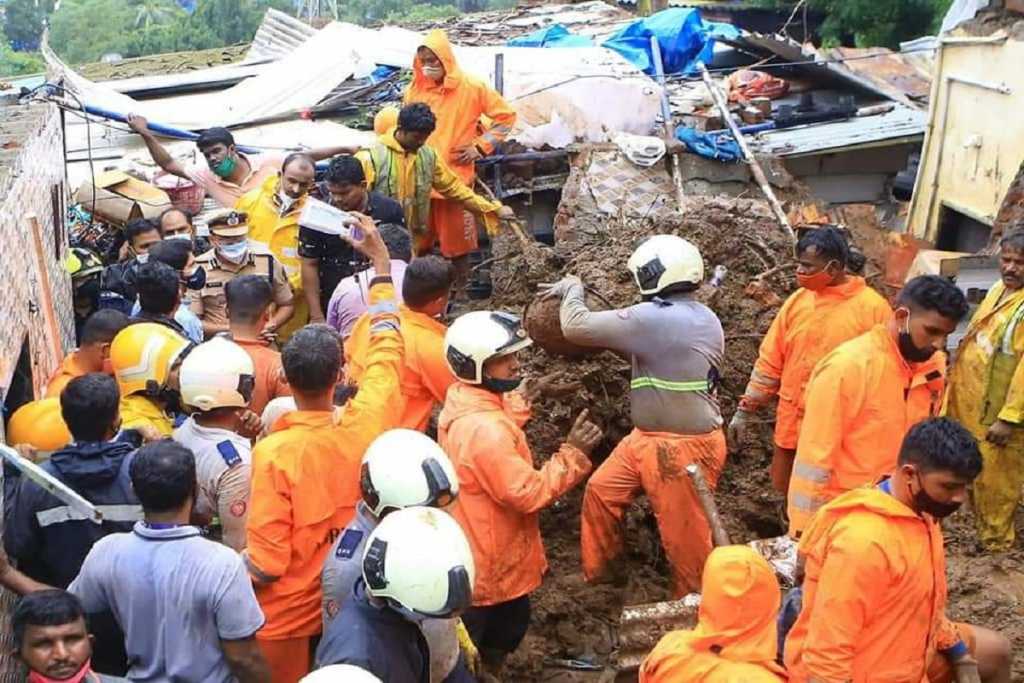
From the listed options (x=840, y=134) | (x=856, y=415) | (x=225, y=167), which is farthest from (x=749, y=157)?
(x=856, y=415)

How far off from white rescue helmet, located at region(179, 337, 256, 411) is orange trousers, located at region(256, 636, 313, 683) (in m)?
0.97

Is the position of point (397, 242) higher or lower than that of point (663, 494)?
higher

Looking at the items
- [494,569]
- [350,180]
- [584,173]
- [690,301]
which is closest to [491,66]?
[584,173]

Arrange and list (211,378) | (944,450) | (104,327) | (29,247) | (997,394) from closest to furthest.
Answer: (944,450), (211,378), (104,327), (29,247), (997,394)

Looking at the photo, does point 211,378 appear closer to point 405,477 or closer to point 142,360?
point 142,360

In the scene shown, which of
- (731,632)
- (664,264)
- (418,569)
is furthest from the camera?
(664,264)

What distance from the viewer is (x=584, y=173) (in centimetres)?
994

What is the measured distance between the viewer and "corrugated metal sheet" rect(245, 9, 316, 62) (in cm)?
1823

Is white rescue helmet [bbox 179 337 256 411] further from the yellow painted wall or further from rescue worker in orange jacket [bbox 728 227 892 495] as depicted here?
the yellow painted wall

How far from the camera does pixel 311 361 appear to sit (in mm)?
4270

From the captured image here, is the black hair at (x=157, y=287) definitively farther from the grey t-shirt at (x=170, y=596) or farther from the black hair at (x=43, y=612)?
the black hair at (x=43, y=612)

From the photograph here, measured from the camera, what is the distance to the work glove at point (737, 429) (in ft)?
21.4

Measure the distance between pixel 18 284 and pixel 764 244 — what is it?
4919 millimetres

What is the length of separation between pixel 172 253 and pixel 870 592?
4.31 meters
